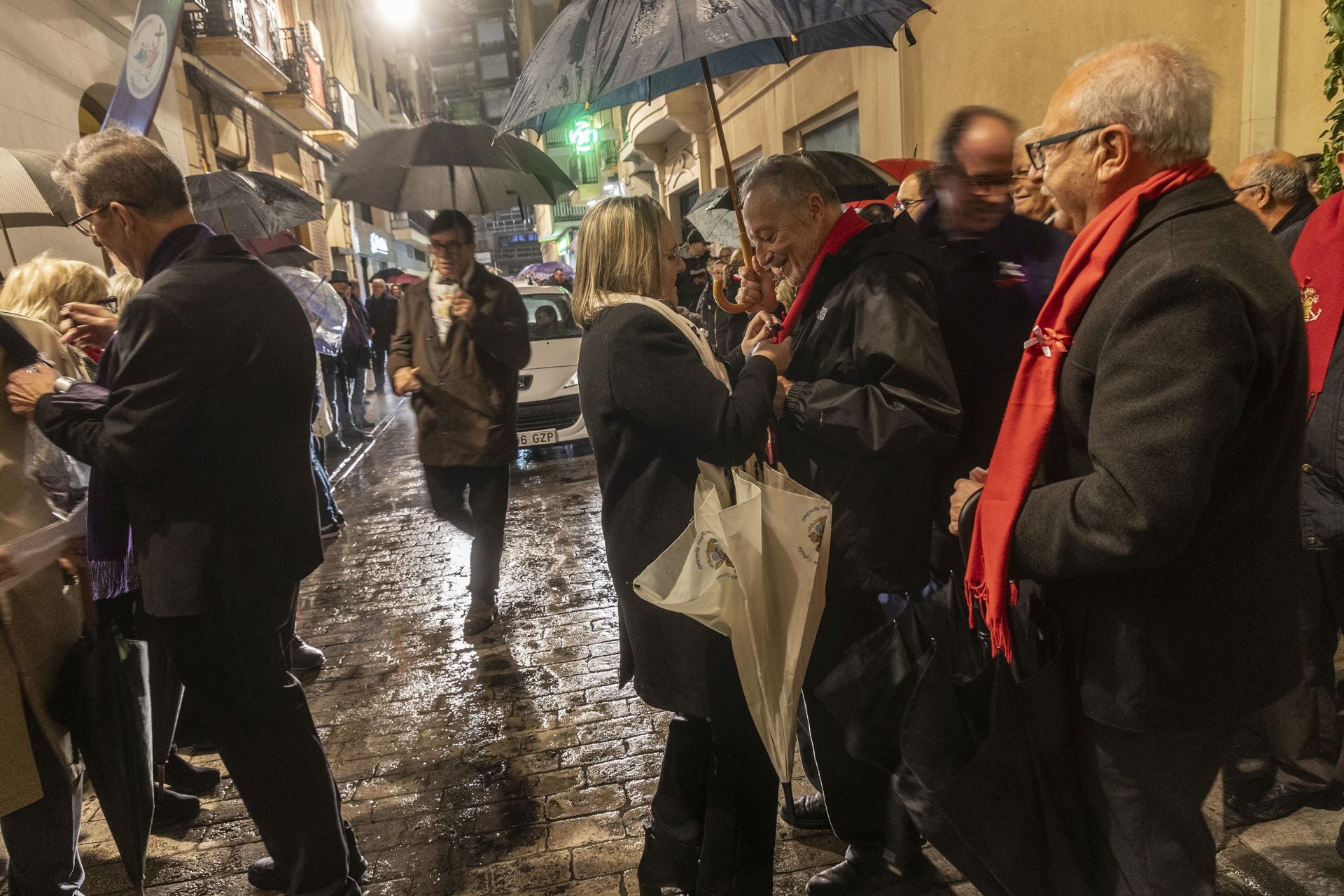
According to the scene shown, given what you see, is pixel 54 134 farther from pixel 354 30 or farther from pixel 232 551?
pixel 354 30

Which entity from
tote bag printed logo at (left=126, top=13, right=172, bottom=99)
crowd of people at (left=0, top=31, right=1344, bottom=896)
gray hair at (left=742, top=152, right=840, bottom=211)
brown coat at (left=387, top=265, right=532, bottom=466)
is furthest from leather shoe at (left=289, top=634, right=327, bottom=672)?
gray hair at (left=742, top=152, right=840, bottom=211)

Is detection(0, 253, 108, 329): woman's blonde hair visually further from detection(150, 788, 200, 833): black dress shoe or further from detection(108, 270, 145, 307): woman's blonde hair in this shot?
detection(150, 788, 200, 833): black dress shoe

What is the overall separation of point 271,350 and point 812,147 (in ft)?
36.6

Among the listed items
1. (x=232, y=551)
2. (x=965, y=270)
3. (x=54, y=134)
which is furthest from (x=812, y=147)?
(x=232, y=551)

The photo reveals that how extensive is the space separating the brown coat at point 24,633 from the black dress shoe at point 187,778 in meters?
0.92

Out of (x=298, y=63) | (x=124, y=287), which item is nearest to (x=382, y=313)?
(x=298, y=63)

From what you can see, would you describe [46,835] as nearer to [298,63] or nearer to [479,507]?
[479,507]

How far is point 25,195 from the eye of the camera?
13.8 ft

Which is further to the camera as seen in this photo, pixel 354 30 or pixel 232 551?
pixel 354 30

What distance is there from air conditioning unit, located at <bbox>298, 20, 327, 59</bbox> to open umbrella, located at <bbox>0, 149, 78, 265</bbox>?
18.8 m

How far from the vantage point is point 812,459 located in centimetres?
257

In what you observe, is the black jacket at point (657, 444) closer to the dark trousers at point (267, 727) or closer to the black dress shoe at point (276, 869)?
the dark trousers at point (267, 727)

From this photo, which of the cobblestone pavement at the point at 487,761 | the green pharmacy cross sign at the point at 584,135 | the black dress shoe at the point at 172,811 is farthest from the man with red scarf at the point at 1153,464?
the green pharmacy cross sign at the point at 584,135

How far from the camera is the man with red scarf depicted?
1.45 metres
